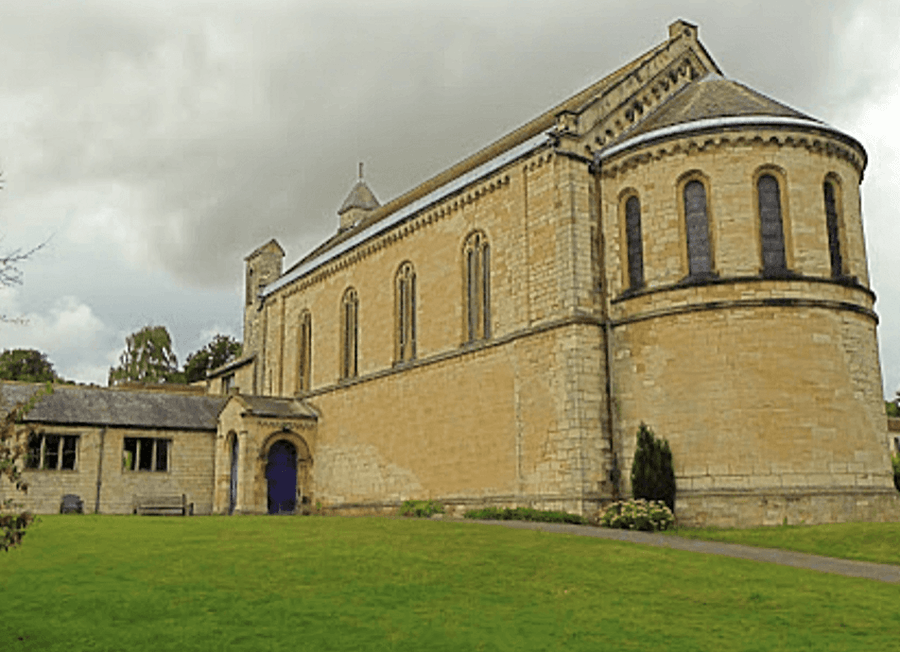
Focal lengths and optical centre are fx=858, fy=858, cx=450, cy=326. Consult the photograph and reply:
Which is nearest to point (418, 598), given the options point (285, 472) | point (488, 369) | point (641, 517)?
point (641, 517)

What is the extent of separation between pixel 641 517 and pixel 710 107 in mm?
12398

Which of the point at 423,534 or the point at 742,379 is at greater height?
the point at 742,379

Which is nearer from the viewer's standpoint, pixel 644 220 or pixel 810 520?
pixel 810 520

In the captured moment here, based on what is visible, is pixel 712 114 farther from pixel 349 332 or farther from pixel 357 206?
pixel 357 206

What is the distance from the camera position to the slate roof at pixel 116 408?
37.4 metres

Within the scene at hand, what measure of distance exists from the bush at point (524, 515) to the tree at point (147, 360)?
59.1 meters

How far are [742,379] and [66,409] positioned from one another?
28972 millimetres

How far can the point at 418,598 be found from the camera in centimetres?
1157

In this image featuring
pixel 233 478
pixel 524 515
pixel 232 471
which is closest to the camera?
pixel 524 515

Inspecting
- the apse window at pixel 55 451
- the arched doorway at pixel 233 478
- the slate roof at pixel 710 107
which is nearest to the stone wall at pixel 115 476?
the apse window at pixel 55 451

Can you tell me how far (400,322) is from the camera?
34469mm

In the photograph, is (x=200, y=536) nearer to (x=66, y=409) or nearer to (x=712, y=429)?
(x=712, y=429)

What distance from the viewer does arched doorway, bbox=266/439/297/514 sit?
123 feet

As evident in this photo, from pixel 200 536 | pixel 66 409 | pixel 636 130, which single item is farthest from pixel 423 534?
pixel 66 409
